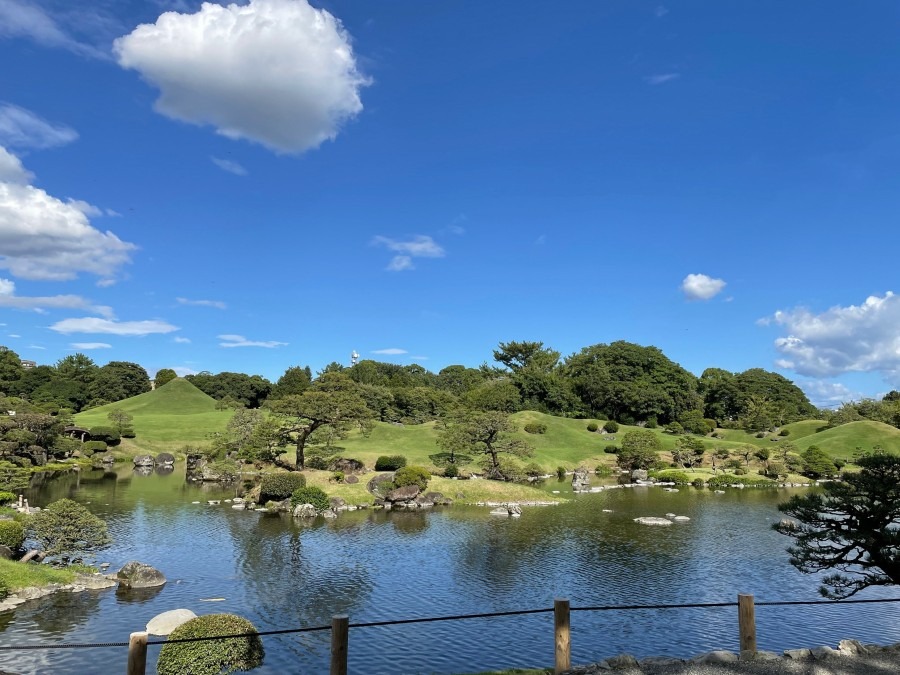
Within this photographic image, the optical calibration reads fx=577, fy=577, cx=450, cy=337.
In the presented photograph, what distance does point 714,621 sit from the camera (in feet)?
71.3

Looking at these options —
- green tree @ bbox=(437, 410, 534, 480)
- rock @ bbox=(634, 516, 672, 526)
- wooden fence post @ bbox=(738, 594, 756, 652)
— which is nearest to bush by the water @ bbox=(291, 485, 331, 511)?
green tree @ bbox=(437, 410, 534, 480)

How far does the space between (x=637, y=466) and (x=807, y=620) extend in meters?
58.3

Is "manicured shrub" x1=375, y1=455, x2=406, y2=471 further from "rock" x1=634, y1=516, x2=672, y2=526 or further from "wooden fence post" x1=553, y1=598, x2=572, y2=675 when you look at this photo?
"wooden fence post" x1=553, y1=598, x2=572, y2=675

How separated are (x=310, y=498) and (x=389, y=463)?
680 inches

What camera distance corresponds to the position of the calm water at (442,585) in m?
19.0

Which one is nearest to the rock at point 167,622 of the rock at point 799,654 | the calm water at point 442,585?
the calm water at point 442,585

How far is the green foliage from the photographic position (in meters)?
26.6

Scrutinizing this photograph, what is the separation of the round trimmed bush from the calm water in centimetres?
151

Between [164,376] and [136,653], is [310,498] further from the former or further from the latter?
[164,376]

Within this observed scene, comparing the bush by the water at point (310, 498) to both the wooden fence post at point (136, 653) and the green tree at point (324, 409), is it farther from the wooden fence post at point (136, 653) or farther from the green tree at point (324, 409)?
the wooden fence post at point (136, 653)

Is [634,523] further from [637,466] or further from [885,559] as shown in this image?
[637,466]

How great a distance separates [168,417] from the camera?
104688 millimetres

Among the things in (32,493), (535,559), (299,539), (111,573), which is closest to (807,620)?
(535,559)

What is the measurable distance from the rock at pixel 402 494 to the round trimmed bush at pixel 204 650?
31923 millimetres
